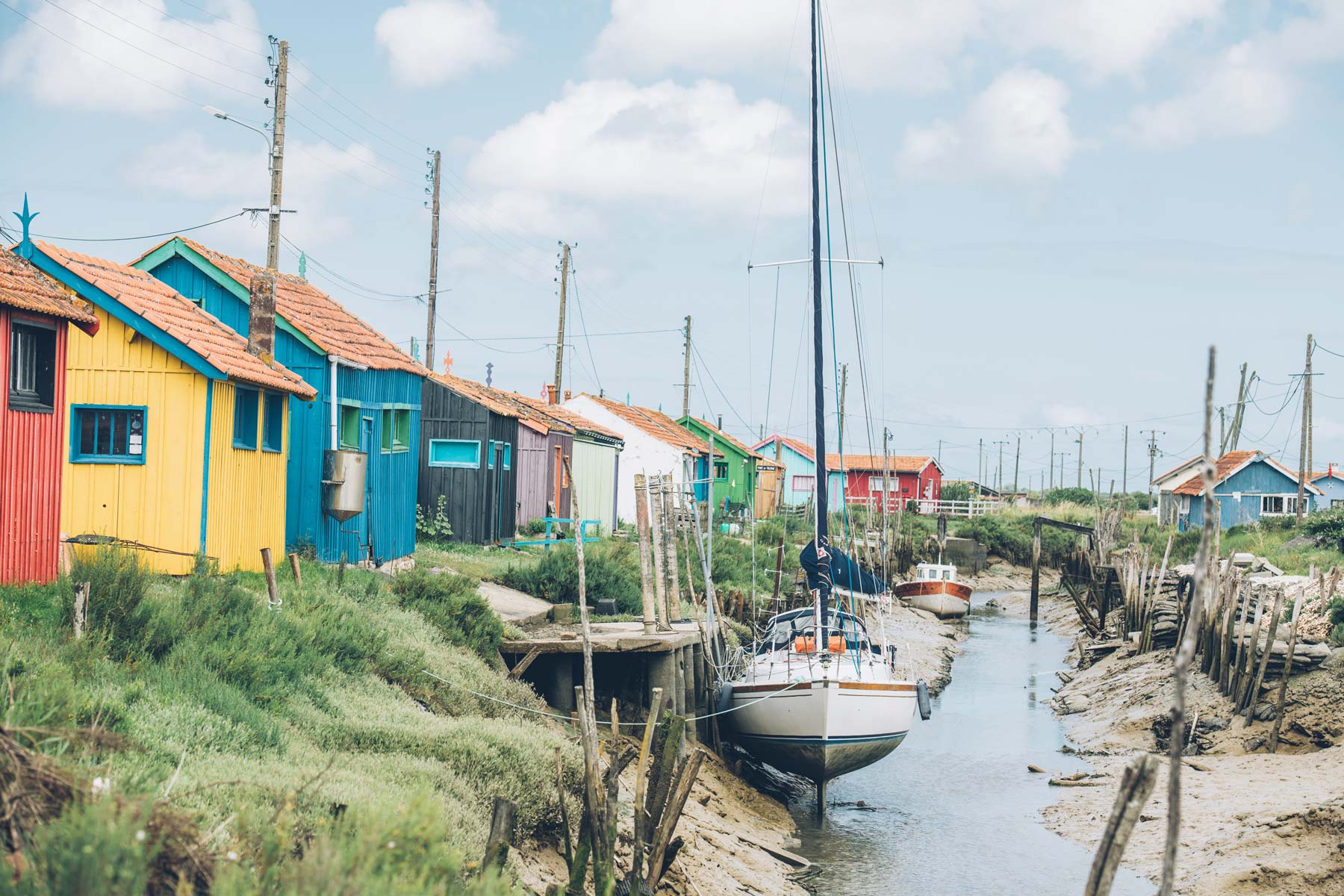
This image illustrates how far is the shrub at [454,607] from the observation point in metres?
14.7

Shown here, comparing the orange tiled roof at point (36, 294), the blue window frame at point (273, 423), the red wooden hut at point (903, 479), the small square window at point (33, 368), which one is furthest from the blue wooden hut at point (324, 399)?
the red wooden hut at point (903, 479)

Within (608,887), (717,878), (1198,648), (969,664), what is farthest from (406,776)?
(969,664)

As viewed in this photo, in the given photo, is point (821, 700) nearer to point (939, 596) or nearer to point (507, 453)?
point (507, 453)

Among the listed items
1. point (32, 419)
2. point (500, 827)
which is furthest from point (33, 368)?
point (500, 827)

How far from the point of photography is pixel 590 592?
20.6 m

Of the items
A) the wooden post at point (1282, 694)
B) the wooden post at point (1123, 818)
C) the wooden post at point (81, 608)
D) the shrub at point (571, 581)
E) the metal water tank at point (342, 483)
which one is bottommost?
the wooden post at point (1282, 694)

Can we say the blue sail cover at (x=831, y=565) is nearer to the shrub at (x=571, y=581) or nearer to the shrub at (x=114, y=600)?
the shrub at (x=571, y=581)

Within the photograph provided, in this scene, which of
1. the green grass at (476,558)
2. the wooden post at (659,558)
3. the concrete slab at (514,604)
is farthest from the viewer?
the green grass at (476,558)

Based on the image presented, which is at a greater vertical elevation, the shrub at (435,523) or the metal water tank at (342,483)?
the metal water tank at (342,483)

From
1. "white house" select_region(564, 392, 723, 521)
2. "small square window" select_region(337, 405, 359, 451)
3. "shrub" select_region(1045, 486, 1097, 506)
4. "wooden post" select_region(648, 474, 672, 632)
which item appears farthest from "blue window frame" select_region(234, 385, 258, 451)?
"shrub" select_region(1045, 486, 1097, 506)

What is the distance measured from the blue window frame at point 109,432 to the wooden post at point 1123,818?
473 inches

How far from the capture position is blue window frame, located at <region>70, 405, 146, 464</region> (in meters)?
14.2

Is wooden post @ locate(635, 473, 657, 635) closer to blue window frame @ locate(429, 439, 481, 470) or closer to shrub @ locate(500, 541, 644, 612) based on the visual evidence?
shrub @ locate(500, 541, 644, 612)

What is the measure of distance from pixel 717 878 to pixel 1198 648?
43.2 ft
